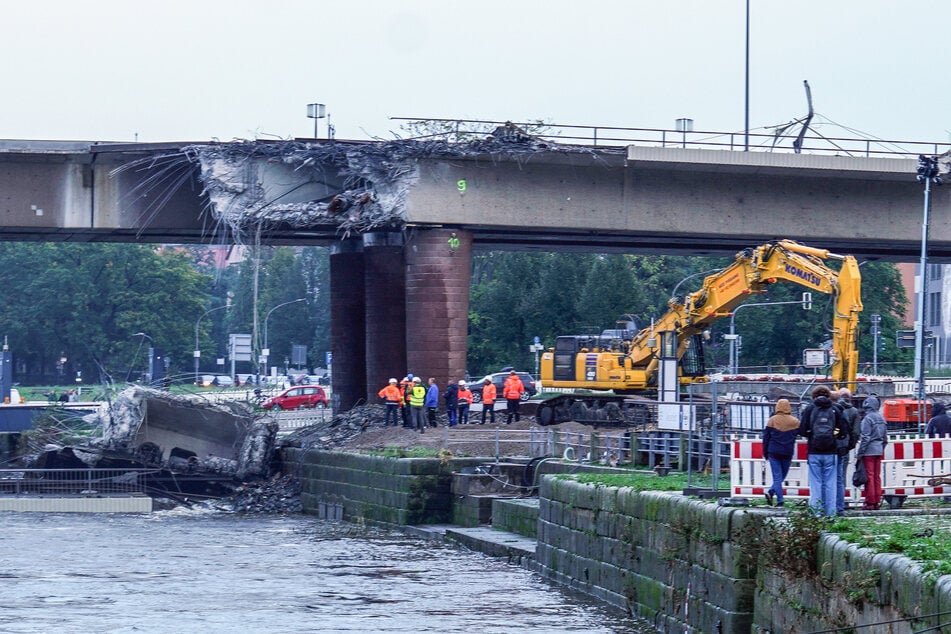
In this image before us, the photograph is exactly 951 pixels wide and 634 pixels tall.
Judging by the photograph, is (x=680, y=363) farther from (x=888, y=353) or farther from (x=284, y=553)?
(x=888, y=353)

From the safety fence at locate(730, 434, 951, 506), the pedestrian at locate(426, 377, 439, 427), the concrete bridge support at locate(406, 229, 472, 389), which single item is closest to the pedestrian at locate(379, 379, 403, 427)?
the concrete bridge support at locate(406, 229, 472, 389)

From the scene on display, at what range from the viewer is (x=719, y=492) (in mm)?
19094

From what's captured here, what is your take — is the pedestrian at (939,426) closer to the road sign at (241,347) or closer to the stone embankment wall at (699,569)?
the stone embankment wall at (699,569)

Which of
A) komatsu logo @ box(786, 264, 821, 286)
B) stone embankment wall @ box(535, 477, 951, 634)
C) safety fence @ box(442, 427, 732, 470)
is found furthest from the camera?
komatsu logo @ box(786, 264, 821, 286)

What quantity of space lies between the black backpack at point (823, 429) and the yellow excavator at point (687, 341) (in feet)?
52.9

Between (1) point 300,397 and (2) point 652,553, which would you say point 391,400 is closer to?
(2) point 652,553

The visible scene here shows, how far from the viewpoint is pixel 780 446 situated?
1803 centimetres

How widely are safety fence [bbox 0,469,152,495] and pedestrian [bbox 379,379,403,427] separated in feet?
24.8

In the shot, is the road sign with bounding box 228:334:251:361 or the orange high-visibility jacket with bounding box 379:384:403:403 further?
the road sign with bounding box 228:334:251:361

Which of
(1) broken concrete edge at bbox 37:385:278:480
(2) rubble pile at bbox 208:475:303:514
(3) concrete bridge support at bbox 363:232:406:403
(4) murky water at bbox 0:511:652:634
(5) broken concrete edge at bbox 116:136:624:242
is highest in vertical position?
(5) broken concrete edge at bbox 116:136:624:242

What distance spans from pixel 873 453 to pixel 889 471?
510mm

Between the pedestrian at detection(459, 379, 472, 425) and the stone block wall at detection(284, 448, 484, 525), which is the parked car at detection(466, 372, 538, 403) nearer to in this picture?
the pedestrian at detection(459, 379, 472, 425)

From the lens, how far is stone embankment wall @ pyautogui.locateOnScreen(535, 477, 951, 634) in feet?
41.9

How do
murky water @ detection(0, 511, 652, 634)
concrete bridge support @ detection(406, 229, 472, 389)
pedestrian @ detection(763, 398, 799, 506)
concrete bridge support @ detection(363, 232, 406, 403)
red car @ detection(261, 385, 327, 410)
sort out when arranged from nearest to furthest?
1. pedestrian @ detection(763, 398, 799, 506)
2. murky water @ detection(0, 511, 652, 634)
3. concrete bridge support @ detection(406, 229, 472, 389)
4. concrete bridge support @ detection(363, 232, 406, 403)
5. red car @ detection(261, 385, 327, 410)
